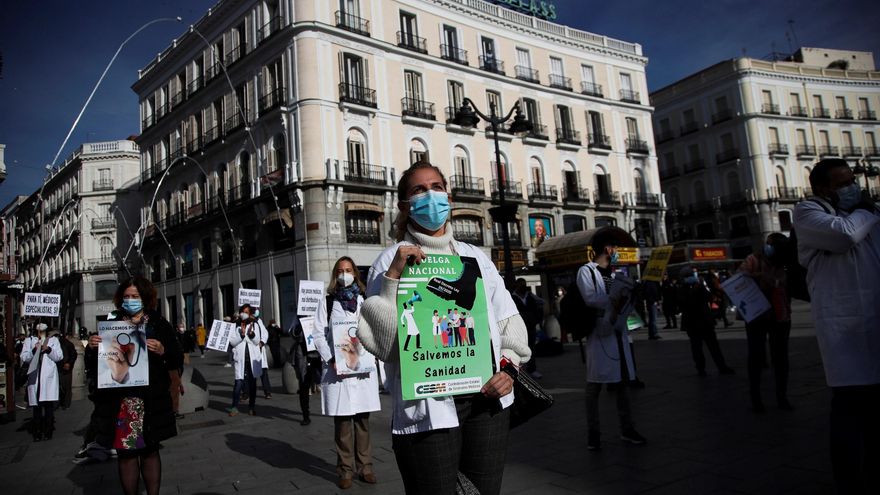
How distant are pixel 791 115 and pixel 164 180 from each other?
47752mm

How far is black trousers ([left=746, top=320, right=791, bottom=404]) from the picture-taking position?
5887 mm

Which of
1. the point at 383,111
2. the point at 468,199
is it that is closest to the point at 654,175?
the point at 468,199

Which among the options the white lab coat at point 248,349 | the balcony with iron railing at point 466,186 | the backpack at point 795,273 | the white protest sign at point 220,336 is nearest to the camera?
the backpack at point 795,273

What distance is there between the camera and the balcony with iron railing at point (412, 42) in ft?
94.9

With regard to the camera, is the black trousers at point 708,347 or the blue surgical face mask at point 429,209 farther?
the black trousers at point 708,347

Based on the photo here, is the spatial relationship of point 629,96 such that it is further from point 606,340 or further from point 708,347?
point 606,340

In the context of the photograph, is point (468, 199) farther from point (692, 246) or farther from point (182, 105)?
point (182, 105)

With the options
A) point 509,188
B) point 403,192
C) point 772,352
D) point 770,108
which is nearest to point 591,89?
point 509,188

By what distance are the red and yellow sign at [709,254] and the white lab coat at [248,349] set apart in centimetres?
3230

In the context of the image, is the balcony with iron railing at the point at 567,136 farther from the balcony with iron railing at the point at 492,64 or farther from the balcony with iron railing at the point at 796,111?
the balcony with iron railing at the point at 796,111

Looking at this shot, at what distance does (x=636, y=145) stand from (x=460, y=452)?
38.4 metres

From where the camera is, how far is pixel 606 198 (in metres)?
35.4

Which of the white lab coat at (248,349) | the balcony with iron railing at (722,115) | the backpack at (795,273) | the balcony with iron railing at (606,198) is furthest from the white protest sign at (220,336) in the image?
the balcony with iron railing at (722,115)

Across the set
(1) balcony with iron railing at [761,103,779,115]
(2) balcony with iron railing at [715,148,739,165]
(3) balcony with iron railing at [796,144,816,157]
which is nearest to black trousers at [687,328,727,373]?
(2) balcony with iron railing at [715,148,739,165]
